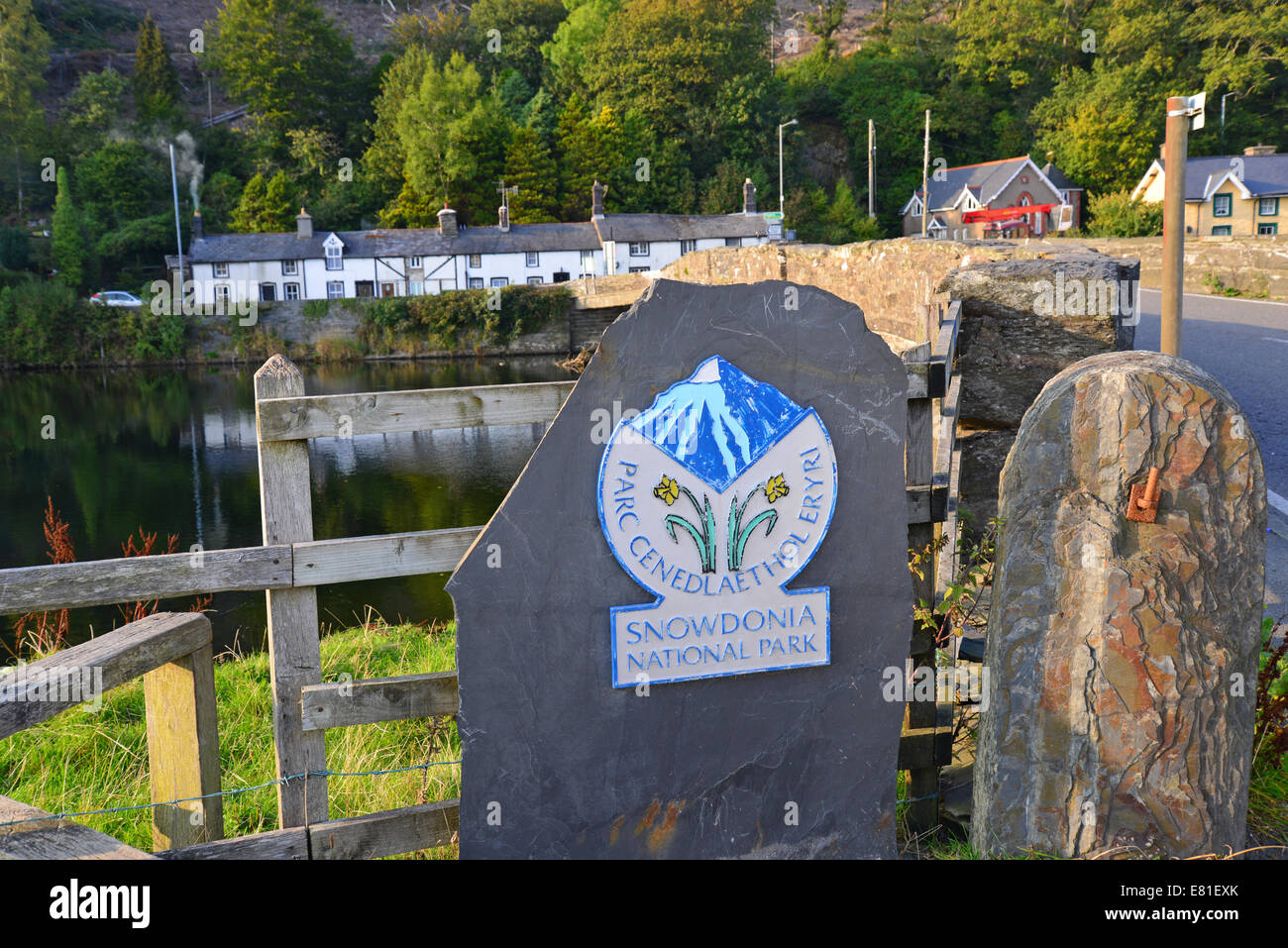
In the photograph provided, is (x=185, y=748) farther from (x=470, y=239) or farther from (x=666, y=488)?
(x=470, y=239)

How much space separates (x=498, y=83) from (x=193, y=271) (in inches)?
1144

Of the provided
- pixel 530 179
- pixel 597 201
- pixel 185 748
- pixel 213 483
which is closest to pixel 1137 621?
pixel 185 748

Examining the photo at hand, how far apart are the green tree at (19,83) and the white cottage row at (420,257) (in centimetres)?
1893

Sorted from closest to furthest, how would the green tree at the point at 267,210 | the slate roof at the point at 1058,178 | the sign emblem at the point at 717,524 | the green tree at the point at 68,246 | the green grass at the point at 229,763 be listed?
1. the sign emblem at the point at 717,524
2. the green grass at the point at 229,763
3. the green tree at the point at 68,246
4. the green tree at the point at 267,210
5. the slate roof at the point at 1058,178

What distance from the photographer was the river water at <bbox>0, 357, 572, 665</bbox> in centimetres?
1341

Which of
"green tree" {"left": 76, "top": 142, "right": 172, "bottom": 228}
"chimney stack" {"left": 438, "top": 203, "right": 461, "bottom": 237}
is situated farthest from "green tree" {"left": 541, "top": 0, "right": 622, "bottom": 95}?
"green tree" {"left": 76, "top": 142, "right": 172, "bottom": 228}

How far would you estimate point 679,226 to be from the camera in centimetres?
5844

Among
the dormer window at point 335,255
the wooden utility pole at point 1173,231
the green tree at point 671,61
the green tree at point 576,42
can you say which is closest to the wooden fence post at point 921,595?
the wooden utility pole at point 1173,231

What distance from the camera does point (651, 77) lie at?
6706 cm

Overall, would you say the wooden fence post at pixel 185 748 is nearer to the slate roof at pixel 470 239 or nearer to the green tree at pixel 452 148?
the slate roof at pixel 470 239

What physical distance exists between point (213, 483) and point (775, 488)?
20.3m

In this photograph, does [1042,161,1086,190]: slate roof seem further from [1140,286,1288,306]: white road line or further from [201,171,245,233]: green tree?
[201,171,245,233]: green tree

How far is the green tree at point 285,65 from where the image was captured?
70.6 meters

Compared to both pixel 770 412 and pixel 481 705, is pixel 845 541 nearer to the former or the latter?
pixel 770 412
